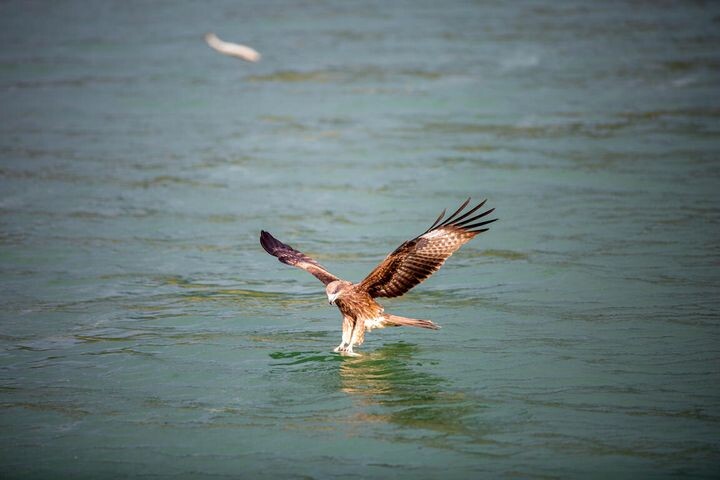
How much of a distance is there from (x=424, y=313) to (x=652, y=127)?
285 inches

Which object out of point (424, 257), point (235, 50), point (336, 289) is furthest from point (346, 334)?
point (235, 50)

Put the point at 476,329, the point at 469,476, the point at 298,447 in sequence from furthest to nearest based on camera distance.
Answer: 1. the point at 476,329
2. the point at 298,447
3. the point at 469,476

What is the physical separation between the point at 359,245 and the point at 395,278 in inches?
144

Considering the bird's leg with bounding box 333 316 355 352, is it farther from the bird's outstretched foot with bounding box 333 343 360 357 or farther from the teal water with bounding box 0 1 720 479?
the teal water with bounding box 0 1 720 479

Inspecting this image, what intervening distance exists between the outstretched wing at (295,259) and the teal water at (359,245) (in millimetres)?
572

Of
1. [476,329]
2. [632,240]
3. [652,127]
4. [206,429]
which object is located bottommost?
[206,429]

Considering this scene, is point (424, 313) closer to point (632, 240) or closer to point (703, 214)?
point (632, 240)

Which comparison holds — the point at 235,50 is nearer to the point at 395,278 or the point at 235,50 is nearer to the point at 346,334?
the point at 346,334

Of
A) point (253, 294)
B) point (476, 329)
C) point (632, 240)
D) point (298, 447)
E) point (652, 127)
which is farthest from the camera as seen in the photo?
point (652, 127)

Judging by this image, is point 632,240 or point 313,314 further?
point 632,240

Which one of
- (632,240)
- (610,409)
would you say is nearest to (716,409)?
(610,409)

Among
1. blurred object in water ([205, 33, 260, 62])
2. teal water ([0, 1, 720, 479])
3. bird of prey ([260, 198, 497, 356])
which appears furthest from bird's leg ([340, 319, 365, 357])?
blurred object in water ([205, 33, 260, 62])

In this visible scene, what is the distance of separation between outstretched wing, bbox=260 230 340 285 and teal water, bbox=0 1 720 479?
22.5 inches

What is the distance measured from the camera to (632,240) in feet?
37.6
